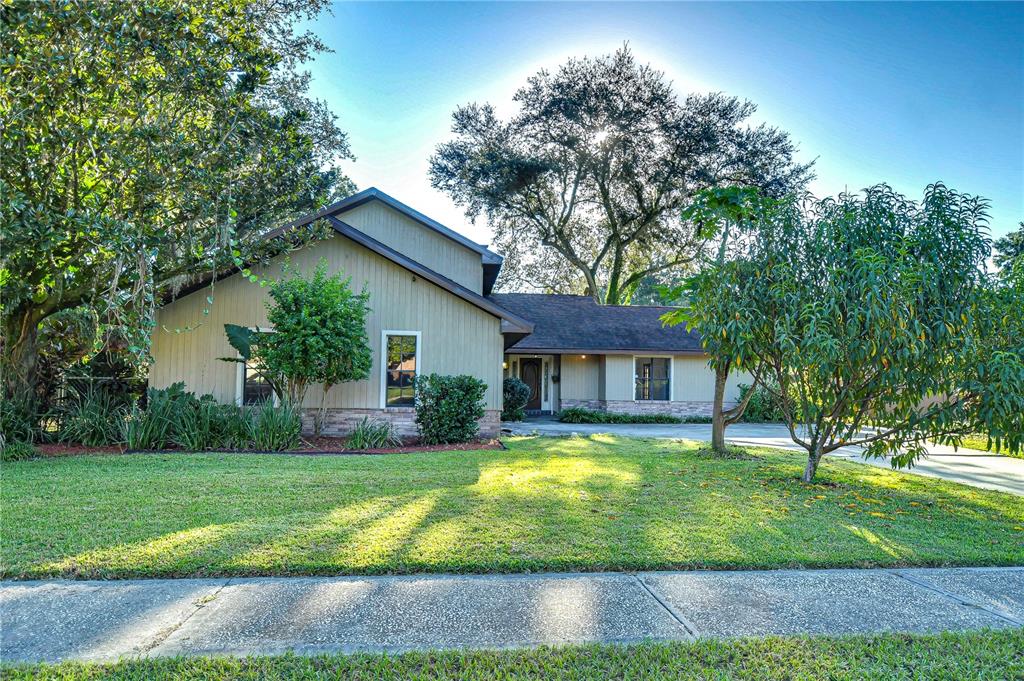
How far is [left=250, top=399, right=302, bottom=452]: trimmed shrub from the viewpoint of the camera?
33.2 ft

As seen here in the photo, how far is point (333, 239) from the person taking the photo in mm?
12234

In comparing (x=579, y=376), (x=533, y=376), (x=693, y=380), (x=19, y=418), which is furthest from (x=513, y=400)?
(x=19, y=418)

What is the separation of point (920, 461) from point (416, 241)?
13.1 metres

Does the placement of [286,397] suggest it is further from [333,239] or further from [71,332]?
[71,332]

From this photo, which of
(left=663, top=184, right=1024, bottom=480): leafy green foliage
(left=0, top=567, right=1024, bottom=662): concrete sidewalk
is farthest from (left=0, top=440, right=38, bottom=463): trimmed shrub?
(left=663, top=184, right=1024, bottom=480): leafy green foliage

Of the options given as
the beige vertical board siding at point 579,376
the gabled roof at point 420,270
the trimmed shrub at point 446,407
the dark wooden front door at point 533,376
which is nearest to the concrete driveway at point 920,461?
the dark wooden front door at point 533,376

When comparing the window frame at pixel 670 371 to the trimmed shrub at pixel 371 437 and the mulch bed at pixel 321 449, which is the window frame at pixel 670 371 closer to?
the mulch bed at pixel 321 449

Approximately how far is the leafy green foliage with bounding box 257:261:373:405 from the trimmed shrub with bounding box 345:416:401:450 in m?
1.05

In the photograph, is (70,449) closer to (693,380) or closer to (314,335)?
(314,335)

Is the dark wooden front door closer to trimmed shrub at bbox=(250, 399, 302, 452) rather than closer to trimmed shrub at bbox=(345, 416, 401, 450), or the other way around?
trimmed shrub at bbox=(345, 416, 401, 450)

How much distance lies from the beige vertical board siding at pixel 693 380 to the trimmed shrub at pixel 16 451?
18748mm

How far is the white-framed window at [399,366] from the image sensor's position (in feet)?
39.9

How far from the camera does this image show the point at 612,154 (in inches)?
1099

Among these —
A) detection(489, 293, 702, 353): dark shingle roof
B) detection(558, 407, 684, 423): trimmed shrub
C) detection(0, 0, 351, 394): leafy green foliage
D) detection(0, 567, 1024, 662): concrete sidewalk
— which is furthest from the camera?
detection(489, 293, 702, 353): dark shingle roof
